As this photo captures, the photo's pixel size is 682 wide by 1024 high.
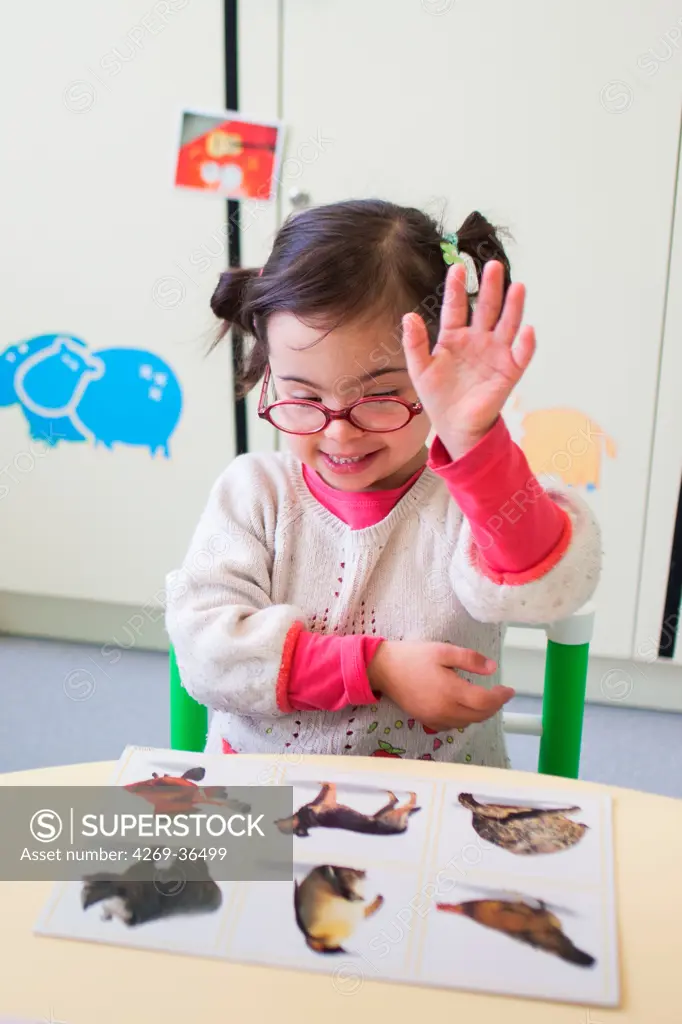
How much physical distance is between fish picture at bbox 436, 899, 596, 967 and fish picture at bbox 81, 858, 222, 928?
5.2 inches

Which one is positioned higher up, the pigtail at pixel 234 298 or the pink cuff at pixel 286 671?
the pigtail at pixel 234 298

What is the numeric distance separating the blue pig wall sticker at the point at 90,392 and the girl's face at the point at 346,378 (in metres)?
1.00

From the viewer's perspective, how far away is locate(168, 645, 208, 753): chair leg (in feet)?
2.67

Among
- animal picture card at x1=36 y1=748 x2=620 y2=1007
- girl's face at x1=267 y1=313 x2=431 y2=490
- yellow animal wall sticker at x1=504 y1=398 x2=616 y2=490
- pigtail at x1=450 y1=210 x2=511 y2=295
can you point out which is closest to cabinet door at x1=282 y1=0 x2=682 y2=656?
yellow animal wall sticker at x1=504 y1=398 x2=616 y2=490

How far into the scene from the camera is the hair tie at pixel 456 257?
2.65 feet

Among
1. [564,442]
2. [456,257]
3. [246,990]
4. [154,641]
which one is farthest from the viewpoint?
[154,641]

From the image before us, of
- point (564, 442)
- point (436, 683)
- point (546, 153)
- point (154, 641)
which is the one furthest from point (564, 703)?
point (154, 641)

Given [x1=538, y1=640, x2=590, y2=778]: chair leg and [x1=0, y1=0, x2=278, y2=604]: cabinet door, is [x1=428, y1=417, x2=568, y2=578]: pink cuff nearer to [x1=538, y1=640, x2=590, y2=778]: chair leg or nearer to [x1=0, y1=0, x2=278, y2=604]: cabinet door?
[x1=538, y1=640, x2=590, y2=778]: chair leg

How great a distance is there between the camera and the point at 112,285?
5.74ft

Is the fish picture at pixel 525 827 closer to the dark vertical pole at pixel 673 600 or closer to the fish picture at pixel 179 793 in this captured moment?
the fish picture at pixel 179 793

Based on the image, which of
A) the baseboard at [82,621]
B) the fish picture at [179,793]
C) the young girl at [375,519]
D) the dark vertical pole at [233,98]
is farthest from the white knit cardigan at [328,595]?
the baseboard at [82,621]

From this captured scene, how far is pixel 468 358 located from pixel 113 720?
128cm

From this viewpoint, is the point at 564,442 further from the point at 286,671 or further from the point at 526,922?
the point at 526,922

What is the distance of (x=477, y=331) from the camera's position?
27.6 inches
